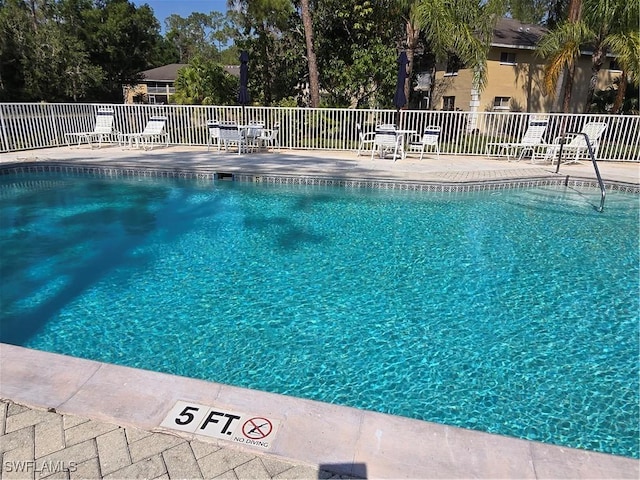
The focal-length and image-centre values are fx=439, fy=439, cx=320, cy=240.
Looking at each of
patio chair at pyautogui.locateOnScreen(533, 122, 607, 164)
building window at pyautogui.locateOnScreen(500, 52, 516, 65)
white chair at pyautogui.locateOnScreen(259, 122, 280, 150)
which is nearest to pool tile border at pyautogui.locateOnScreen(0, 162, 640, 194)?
patio chair at pyautogui.locateOnScreen(533, 122, 607, 164)

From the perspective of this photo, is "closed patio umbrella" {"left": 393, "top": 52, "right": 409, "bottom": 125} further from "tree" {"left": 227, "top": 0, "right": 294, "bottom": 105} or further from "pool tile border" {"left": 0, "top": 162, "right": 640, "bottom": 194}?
"tree" {"left": 227, "top": 0, "right": 294, "bottom": 105}

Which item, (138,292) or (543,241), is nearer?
(138,292)

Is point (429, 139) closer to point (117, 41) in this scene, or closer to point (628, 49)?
point (628, 49)

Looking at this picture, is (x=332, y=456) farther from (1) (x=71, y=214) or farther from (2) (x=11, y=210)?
(2) (x=11, y=210)

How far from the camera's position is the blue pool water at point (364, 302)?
128 inches

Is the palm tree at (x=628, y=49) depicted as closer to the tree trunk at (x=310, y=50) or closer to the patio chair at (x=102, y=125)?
the tree trunk at (x=310, y=50)

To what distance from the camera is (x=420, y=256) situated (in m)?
5.97

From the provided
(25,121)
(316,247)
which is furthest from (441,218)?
(25,121)

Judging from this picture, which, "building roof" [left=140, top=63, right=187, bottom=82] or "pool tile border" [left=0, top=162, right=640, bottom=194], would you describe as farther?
"building roof" [left=140, top=63, right=187, bottom=82]

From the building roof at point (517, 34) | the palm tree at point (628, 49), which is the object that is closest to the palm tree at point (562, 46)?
the palm tree at point (628, 49)

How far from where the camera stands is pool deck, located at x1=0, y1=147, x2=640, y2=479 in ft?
6.88

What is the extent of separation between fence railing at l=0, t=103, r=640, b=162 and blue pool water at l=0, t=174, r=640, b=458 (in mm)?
5151

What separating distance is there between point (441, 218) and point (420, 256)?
1.97 metres

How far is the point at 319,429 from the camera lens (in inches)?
92.7
